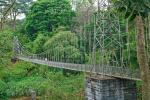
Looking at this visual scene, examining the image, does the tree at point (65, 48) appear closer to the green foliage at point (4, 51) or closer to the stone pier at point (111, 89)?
the stone pier at point (111, 89)

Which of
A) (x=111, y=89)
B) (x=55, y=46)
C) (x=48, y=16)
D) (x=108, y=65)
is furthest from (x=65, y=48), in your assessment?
(x=111, y=89)

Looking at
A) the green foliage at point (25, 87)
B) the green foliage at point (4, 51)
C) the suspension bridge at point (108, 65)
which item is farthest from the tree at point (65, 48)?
the green foliage at point (4, 51)

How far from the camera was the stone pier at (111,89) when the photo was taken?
2173 cm

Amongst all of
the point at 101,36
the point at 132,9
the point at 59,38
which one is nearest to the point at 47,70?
the point at 59,38

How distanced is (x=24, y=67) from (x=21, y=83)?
18.2ft

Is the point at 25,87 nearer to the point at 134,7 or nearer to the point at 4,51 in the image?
the point at 4,51

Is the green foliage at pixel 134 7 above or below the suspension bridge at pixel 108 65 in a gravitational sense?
above

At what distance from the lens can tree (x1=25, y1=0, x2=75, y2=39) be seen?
135 feet

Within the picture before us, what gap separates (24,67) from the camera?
39.1 m

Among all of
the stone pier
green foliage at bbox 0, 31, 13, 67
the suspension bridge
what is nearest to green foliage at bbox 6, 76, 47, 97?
the suspension bridge

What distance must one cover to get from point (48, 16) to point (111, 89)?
21.5 metres

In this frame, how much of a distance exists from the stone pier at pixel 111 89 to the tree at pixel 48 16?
60.6 feet

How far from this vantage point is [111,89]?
21.9 metres

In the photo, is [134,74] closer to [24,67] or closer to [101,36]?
[101,36]
